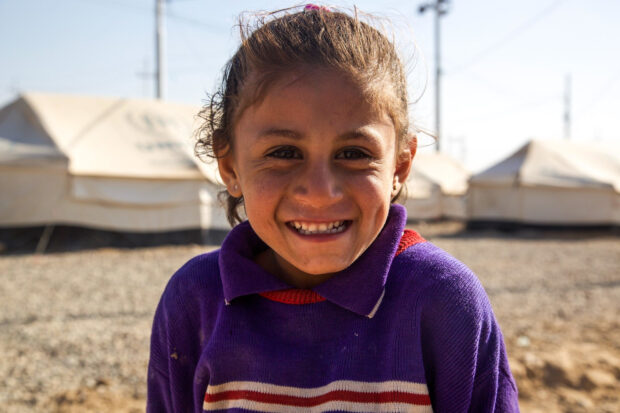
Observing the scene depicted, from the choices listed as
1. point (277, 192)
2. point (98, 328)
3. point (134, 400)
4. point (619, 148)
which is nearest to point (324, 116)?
point (277, 192)

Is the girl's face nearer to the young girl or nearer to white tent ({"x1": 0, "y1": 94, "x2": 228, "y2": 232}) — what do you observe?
the young girl

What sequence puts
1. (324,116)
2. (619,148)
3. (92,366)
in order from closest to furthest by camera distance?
1. (324,116)
2. (92,366)
3. (619,148)

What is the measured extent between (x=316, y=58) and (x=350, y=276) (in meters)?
0.44

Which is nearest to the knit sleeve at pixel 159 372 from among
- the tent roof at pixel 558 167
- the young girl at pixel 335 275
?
the young girl at pixel 335 275

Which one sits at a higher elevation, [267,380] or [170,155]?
[267,380]

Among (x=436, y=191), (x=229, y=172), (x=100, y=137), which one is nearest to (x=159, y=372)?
(x=229, y=172)

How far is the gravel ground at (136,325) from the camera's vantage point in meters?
2.80

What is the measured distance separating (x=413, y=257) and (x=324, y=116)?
0.34m

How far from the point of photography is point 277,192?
103cm

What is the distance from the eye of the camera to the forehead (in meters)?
0.98

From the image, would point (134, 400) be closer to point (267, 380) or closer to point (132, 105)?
point (267, 380)

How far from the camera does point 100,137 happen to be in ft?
30.0

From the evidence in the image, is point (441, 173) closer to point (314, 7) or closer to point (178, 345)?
point (314, 7)

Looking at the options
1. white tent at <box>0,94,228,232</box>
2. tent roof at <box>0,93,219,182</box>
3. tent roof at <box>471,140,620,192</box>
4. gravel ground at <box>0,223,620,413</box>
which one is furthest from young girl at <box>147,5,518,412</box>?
tent roof at <box>471,140,620,192</box>
